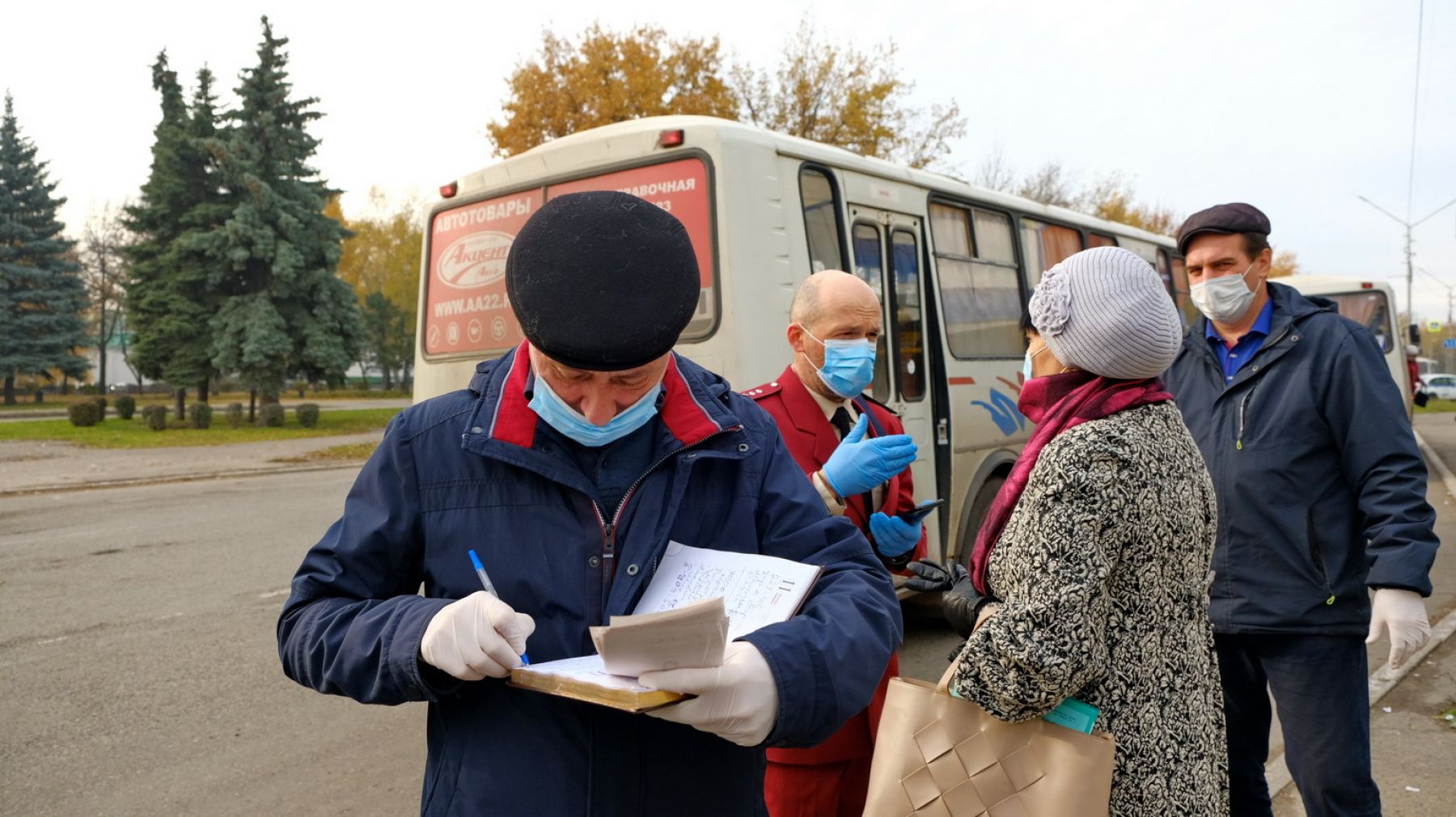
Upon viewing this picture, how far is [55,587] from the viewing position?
8258 mm

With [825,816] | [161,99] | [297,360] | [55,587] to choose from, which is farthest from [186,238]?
[825,816]

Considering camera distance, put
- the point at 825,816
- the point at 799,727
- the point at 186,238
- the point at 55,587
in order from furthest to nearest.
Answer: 1. the point at 186,238
2. the point at 55,587
3. the point at 825,816
4. the point at 799,727

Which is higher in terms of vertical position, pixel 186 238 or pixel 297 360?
pixel 186 238

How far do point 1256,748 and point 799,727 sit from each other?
7.38ft

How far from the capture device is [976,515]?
23.0 feet

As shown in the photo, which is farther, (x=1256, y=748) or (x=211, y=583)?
(x=211, y=583)

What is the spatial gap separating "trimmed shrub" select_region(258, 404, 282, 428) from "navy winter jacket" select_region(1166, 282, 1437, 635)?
2941cm

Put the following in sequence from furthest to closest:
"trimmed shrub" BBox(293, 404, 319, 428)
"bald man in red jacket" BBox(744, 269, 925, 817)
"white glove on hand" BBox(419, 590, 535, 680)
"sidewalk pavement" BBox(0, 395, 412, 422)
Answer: "sidewalk pavement" BBox(0, 395, 412, 422)
"trimmed shrub" BBox(293, 404, 319, 428)
"bald man in red jacket" BBox(744, 269, 925, 817)
"white glove on hand" BBox(419, 590, 535, 680)

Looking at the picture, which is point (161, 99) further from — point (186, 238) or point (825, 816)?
point (825, 816)

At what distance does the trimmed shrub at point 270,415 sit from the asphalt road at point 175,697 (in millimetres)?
19353

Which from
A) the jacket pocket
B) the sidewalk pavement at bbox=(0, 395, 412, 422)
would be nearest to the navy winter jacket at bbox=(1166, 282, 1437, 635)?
the jacket pocket

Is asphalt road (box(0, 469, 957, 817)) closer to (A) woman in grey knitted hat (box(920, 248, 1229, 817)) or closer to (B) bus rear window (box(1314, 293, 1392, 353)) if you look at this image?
(A) woman in grey knitted hat (box(920, 248, 1229, 817))

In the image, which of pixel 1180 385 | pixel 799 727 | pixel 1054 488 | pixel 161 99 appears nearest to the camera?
pixel 799 727

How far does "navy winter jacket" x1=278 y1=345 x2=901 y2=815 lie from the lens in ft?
5.22
